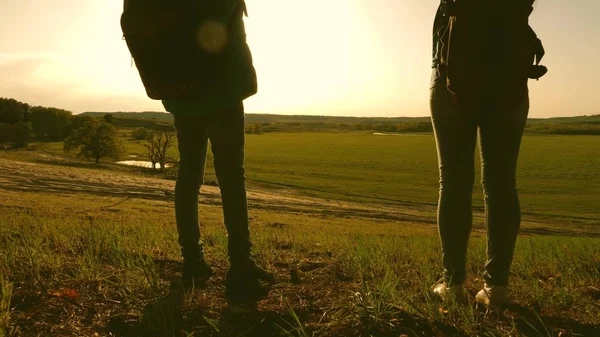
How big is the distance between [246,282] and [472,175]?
1.24 m

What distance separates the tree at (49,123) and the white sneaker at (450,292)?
2793 inches

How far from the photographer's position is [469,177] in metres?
2.59

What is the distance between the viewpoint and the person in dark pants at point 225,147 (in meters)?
2.63

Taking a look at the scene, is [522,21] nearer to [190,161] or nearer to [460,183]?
[460,183]

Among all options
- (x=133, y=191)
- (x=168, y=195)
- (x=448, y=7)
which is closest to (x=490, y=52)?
(x=448, y=7)

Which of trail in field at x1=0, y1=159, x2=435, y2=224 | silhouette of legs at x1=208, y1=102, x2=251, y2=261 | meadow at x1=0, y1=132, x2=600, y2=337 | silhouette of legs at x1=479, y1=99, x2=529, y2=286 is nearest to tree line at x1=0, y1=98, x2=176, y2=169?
trail in field at x1=0, y1=159, x2=435, y2=224

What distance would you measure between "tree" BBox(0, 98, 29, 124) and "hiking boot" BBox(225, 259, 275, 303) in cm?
6760

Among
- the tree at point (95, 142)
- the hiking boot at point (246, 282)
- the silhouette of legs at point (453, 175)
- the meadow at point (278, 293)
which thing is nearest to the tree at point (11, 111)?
the tree at point (95, 142)

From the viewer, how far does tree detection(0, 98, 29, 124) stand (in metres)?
61.6

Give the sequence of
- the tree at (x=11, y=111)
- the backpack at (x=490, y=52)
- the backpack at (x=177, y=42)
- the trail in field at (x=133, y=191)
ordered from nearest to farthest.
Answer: the backpack at (x=490, y=52) → the backpack at (x=177, y=42) → the trail in field at (x=133, y=191) → the tree at (x=11, y=111)

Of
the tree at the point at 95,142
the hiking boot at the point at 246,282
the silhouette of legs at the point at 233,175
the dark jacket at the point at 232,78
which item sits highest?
the dark jacket at the point at 232,78

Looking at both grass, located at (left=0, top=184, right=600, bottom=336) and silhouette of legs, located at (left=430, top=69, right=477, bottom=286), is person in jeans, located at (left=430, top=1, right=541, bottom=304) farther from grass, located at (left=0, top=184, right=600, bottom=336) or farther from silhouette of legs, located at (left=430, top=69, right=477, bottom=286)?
grass, located at (left=0, top=184, right=600, bottom=336)

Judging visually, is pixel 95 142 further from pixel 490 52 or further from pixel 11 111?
pixel 490 52

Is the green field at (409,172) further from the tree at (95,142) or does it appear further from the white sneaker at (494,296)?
the white sneaker at (494,296)
